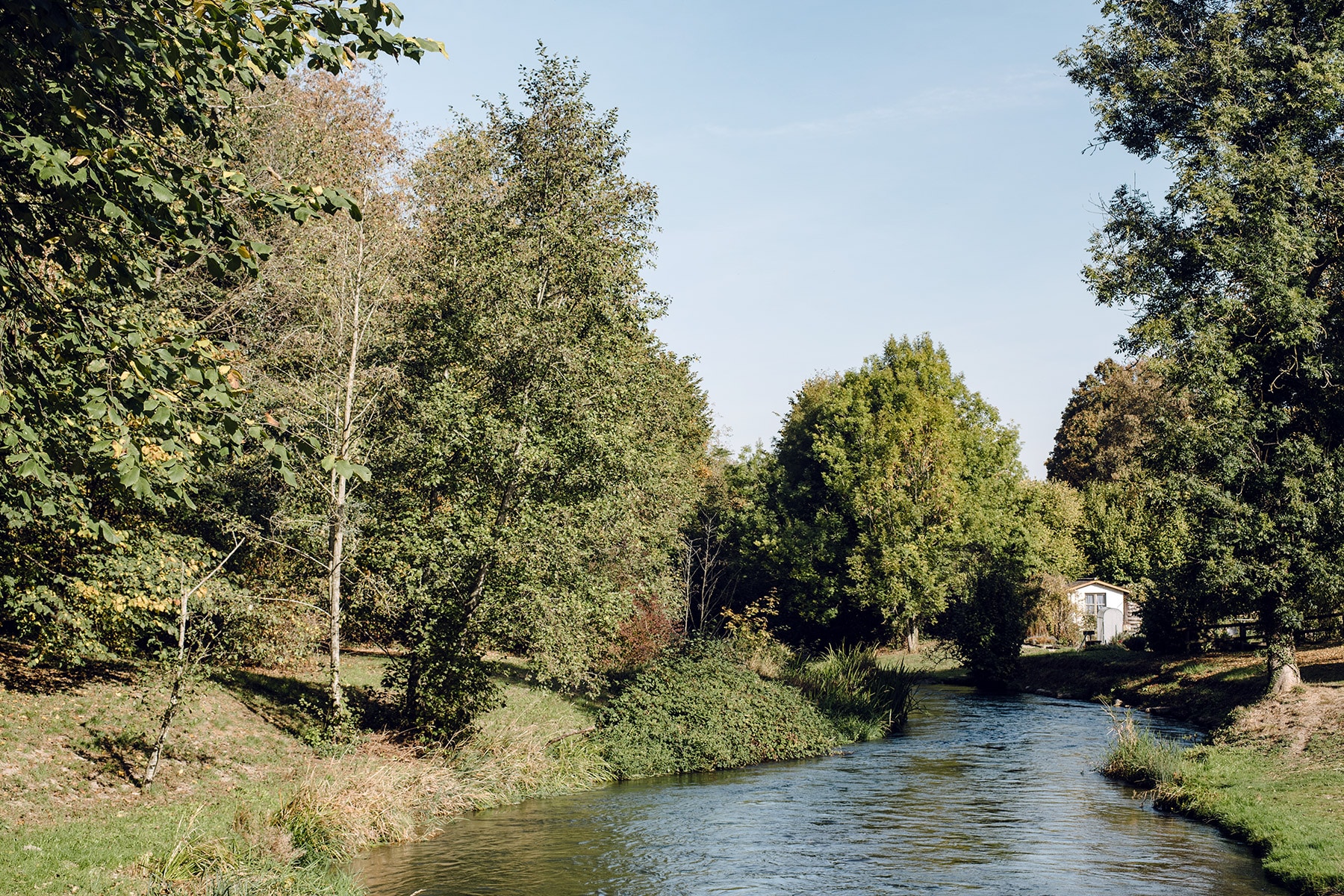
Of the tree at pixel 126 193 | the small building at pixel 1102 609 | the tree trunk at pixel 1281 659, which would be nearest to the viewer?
the tree at pixel 126 193

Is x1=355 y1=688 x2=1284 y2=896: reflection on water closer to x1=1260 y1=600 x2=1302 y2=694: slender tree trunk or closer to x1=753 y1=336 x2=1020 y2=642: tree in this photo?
x1=1260 y1=600 x2=1302 y2=694: slender tree trunk

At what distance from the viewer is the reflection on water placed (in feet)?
47.8

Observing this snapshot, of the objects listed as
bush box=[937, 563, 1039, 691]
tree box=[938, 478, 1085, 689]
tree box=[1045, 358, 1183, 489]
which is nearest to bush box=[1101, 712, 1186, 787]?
bush box=[937, 563, 1039, 691]

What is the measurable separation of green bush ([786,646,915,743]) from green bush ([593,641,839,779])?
1812 mm

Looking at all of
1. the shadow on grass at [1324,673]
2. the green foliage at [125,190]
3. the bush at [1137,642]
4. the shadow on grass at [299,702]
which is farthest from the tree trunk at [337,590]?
the bush at [1137,642]

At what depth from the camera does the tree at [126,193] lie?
7.44m

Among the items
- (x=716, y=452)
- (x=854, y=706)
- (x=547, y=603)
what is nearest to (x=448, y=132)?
(x=547, y=603)

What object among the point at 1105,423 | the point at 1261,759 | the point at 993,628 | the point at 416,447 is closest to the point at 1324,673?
the point at 1261,759

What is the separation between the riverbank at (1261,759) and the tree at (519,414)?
490 inches

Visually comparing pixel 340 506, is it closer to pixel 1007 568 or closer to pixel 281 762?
pixel 281 762

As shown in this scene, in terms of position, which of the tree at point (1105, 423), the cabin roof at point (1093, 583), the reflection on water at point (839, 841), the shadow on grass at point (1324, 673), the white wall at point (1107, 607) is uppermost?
the tree at point (1105, 423)

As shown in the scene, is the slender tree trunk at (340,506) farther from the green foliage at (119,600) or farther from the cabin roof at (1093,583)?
the cabin roof at (1093,583)

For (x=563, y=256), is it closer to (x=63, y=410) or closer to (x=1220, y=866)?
(x=63, y=410)

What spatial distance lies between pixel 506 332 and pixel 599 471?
379cm
